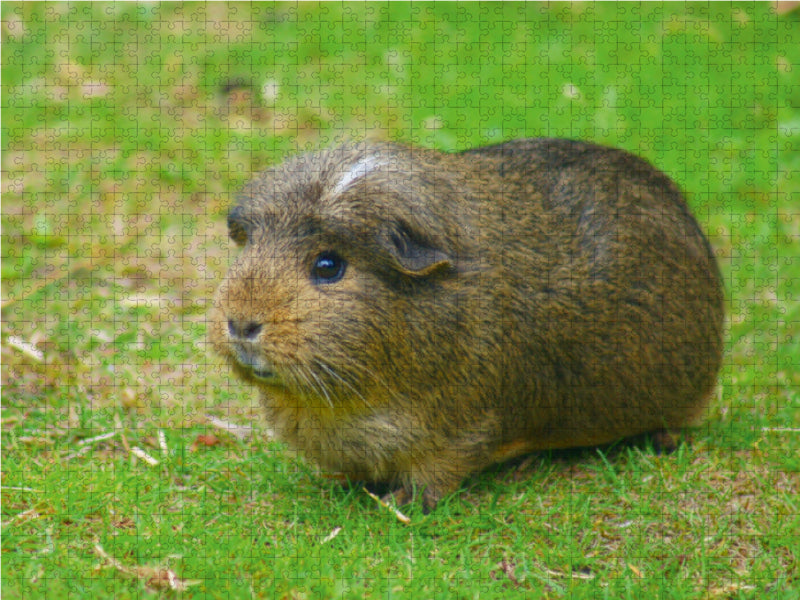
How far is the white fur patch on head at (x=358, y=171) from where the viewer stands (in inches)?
178

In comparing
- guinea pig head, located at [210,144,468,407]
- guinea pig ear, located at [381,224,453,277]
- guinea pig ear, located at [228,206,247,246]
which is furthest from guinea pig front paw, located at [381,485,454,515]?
guinea pig ear, located at [228,206,247,246]

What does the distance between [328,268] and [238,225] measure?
1.97 ft

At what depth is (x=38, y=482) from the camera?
499cm

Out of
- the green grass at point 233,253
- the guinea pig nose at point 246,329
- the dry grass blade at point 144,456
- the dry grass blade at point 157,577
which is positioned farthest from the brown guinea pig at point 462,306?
the dry grass blade at point 157,577

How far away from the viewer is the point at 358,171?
15.0 ft

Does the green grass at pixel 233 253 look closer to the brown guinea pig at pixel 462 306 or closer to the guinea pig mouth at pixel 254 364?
the brown guinea pig at pixel 462 306

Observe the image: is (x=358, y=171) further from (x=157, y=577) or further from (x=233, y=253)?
(x=233, y=253)

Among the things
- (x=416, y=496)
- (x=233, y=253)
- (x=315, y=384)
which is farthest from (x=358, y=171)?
(x=233, y=253)

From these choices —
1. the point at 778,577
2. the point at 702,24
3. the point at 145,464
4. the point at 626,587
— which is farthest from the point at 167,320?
the point at 702,24

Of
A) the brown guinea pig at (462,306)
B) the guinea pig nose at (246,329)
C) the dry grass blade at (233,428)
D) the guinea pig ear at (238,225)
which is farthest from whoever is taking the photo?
the dry grass blade at (233,428)

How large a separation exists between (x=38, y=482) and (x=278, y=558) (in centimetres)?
141

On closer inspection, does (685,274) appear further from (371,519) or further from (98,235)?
(98,235)

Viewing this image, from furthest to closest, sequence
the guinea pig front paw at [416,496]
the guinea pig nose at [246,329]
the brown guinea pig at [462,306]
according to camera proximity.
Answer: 1. the guinea pig front paw at [416,496]
2. the brown guinea pig at [462,306]
3. the guinea pig nose at [246,329]

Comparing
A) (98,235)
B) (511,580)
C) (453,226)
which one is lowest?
(511,580)
